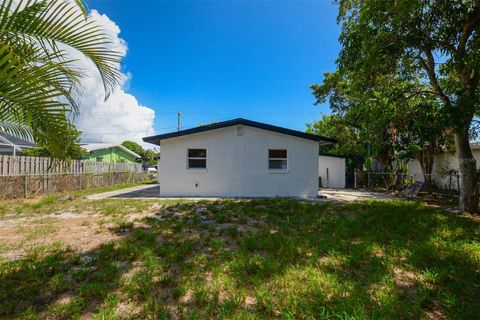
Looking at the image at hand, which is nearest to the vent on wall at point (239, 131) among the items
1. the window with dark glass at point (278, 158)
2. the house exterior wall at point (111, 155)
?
the window with dark glass at point (278, 158)

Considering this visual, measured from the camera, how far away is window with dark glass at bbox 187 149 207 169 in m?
10.5

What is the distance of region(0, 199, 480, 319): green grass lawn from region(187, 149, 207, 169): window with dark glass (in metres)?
5.33

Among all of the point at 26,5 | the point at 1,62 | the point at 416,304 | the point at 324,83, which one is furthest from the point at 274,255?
the point at 324,83

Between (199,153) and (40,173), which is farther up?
(199,153)

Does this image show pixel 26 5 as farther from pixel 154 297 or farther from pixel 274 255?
pixel 274 255

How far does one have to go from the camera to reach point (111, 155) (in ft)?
93.9

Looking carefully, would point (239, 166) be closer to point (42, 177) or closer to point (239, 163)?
point (239, 163)

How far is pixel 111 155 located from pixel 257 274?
3036 cm

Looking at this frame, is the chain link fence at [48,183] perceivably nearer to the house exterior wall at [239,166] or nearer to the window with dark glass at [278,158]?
the house exterior wall at [239,166]

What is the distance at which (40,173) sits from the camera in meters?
10.3

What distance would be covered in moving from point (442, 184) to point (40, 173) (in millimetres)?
20036

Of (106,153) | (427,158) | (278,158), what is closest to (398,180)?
(427,158)

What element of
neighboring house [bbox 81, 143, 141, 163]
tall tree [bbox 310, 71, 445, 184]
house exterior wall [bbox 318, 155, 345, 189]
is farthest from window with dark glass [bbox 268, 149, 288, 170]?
neighboring house [bbox 81, 143, 141, 163]

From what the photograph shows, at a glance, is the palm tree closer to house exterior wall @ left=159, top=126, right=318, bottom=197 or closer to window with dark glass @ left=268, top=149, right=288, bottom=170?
house exterior wall @ left=159, top=126, right=318, bottom=197
